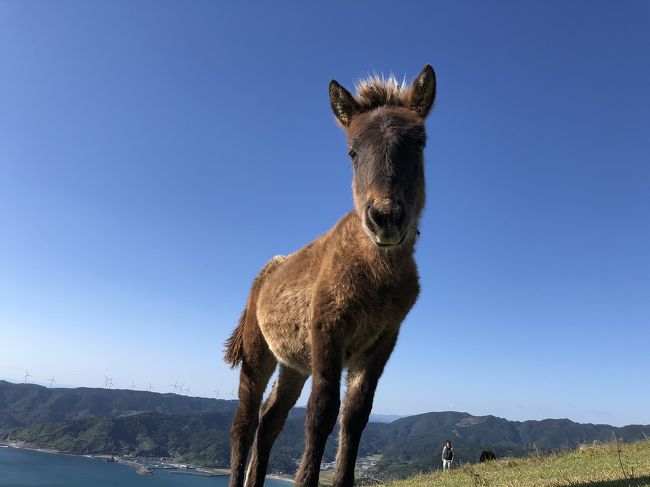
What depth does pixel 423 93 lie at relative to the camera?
5.44 meters

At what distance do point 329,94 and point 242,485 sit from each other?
5877mm

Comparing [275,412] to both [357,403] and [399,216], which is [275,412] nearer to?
[357,403]

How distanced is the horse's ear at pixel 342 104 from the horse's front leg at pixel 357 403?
8.87ft

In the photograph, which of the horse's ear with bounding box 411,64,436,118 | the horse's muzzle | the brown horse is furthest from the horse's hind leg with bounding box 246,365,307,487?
the horse's ear with bounding box 411,64,436,118

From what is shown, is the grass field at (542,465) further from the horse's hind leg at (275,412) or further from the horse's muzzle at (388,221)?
the horse's muzzle at (388,221)

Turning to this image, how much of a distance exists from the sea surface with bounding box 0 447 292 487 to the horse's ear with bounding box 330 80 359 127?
6361 inches

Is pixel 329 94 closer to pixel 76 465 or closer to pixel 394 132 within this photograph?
pixel 394 132

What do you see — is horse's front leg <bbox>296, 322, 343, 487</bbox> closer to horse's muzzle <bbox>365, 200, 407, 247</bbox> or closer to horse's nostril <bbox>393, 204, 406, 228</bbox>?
horse's muzzle <bbox>365, 200, 407, 247</bbox>

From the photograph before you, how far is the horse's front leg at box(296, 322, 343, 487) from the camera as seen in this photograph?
14.6ft

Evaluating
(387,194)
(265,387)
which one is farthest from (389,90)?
(265,387)

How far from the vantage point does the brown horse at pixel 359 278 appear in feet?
14.4

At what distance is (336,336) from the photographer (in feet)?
15.0

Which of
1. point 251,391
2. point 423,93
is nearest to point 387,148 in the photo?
point 423,93

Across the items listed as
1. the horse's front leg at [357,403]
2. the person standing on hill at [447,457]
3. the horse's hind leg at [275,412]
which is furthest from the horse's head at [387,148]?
the person standing on hill at [447,457]
